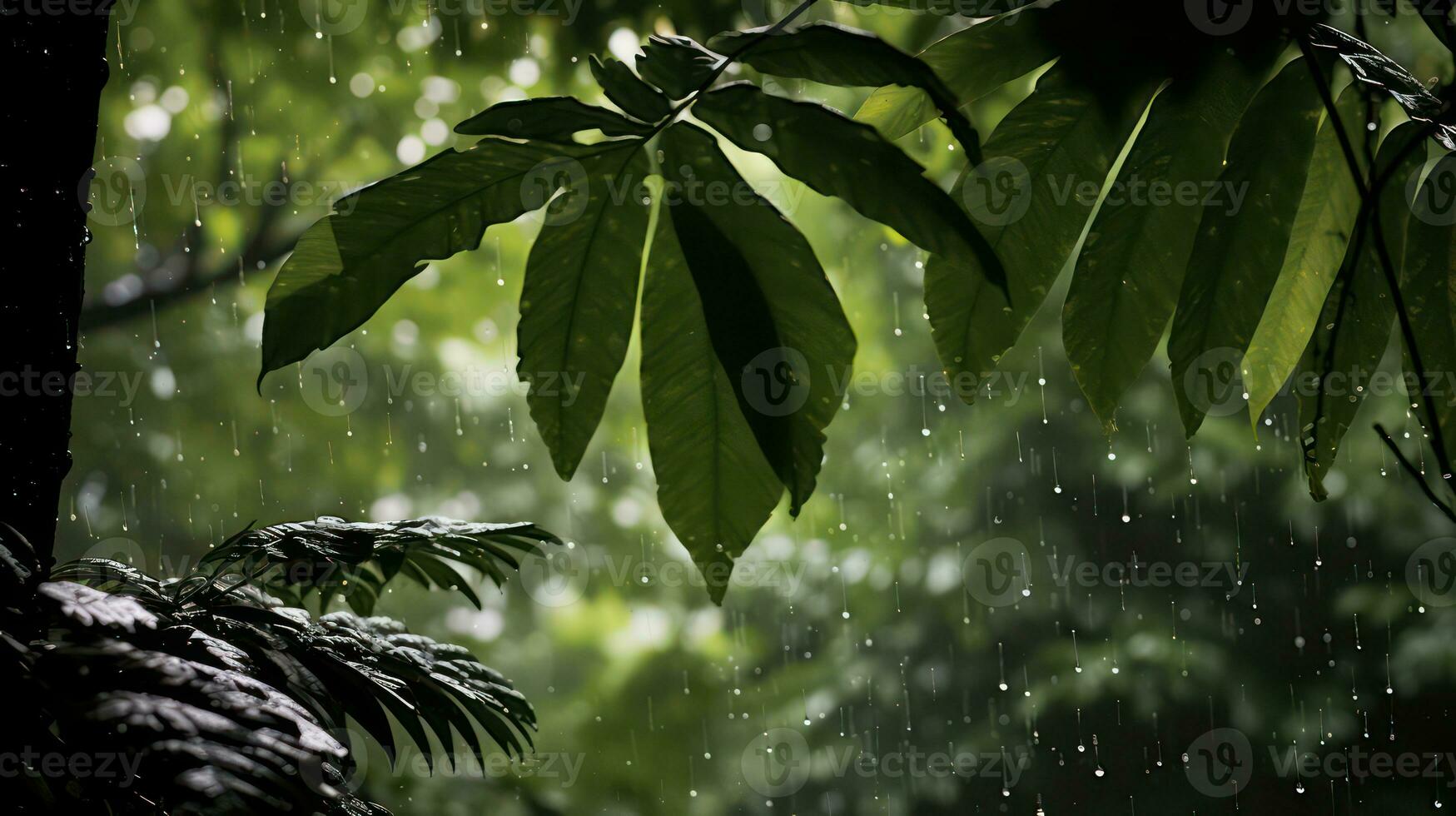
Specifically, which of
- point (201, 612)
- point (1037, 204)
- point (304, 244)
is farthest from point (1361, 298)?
point (201, 612)

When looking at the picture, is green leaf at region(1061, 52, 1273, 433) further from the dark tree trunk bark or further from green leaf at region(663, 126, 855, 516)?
the dark tree trunk bark

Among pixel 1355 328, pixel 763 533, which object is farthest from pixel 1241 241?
pixel 763 533

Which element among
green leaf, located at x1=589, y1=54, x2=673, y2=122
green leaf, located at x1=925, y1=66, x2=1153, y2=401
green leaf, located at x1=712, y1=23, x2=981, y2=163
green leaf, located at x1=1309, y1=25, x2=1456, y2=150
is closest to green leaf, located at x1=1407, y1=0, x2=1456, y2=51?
green leaf, located at x1=1309, y1=25, x2=1456, y2=150

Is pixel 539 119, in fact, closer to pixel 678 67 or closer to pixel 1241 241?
pixel 678 67

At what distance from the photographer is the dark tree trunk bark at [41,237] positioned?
0.53 m

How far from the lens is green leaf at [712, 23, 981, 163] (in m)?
0.35

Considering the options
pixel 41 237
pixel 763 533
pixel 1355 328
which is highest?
pixel 41 237

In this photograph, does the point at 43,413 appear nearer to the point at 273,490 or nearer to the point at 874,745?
the point at 874,745

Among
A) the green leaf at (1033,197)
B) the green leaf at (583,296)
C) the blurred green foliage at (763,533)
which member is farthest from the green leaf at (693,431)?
the blurred green foliage at (763,533)

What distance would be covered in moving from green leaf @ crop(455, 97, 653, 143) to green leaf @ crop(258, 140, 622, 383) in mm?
14

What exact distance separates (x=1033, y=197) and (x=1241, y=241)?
116 mm

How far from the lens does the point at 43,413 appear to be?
53 cm

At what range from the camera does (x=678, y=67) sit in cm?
41

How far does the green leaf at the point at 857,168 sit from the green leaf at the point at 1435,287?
33cm
